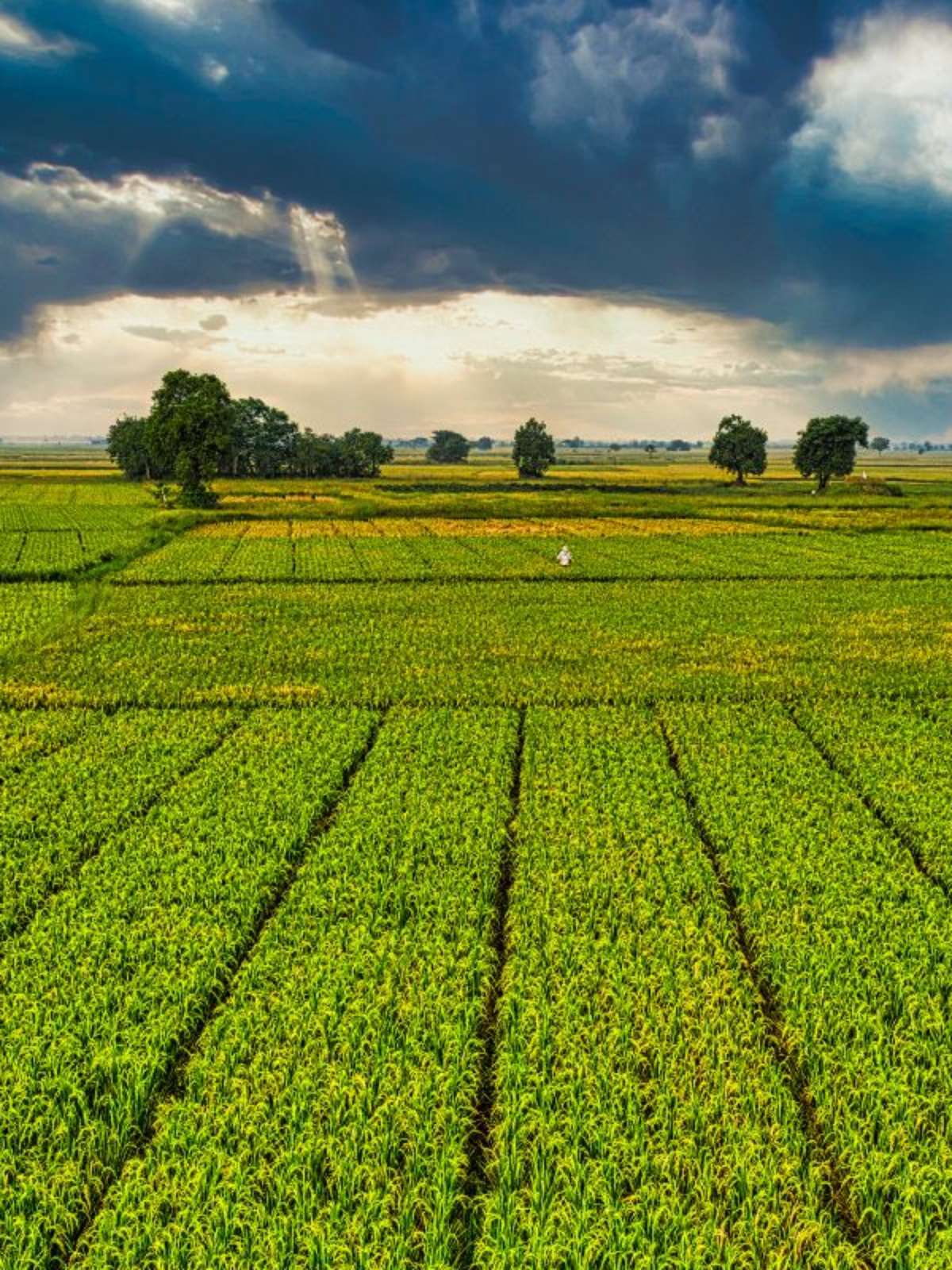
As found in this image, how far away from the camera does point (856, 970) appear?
948cm

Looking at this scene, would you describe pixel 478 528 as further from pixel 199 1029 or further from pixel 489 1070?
pixel 489 1070

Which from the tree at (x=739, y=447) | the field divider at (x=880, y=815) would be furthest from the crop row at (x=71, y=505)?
the tree at (x=739, y=447)

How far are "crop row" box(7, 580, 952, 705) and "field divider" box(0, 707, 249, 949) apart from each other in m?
3.14

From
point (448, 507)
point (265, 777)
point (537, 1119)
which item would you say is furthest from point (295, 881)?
point (448, 507)

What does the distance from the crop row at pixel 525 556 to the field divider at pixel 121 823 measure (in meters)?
23.2

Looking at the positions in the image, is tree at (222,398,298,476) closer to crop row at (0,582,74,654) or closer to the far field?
crop row at (0,582,74,654)

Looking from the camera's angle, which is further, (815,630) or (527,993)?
(815,630)

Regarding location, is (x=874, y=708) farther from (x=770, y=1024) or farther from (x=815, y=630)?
(x=770, y=1024)

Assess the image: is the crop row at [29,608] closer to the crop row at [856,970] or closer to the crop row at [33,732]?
the crop row at [33,732]

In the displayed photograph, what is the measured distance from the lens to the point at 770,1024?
28.9 feet

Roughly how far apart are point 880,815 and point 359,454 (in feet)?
478

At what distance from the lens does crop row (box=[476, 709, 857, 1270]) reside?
6227 millimetres

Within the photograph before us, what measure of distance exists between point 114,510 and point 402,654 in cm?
6325

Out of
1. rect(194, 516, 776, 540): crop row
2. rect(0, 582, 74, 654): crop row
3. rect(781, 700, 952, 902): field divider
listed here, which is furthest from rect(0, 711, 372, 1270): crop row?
rect(194, 516, 776, 540): crop row
